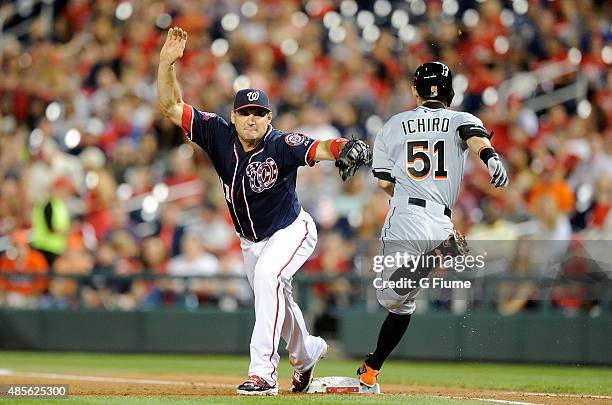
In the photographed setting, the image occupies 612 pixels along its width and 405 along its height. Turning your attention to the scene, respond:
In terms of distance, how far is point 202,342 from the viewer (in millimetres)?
11859

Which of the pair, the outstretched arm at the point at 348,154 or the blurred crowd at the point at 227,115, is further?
the blurred crowd at the point at 227,115

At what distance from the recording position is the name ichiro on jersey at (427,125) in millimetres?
6781

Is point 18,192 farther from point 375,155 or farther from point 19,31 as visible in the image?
point 375,155

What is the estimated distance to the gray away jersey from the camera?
22.2 ft

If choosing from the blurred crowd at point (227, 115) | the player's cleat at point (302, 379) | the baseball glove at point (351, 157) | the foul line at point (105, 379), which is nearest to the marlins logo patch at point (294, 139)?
the baseball glove at point (351, 157)

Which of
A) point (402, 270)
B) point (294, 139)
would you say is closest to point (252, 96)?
point (294, 139)

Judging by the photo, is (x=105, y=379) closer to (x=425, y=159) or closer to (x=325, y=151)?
(x=325, y=151)

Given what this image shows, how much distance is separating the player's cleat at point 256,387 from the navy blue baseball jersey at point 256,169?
90 centimetres

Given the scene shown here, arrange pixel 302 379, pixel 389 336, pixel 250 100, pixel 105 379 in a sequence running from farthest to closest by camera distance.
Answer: pixel 105 379, pixel 302 379, pixel 389 336, pixel 250 100

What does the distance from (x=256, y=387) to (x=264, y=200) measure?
3.66ft

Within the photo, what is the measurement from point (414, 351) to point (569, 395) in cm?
406

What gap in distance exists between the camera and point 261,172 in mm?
6770

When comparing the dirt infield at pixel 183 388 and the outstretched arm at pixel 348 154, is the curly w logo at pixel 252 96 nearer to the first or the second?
the outstretched arm at pixel 348 154

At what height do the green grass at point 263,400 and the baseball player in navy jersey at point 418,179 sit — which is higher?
the baseball player in navy jersey at point 418,179
